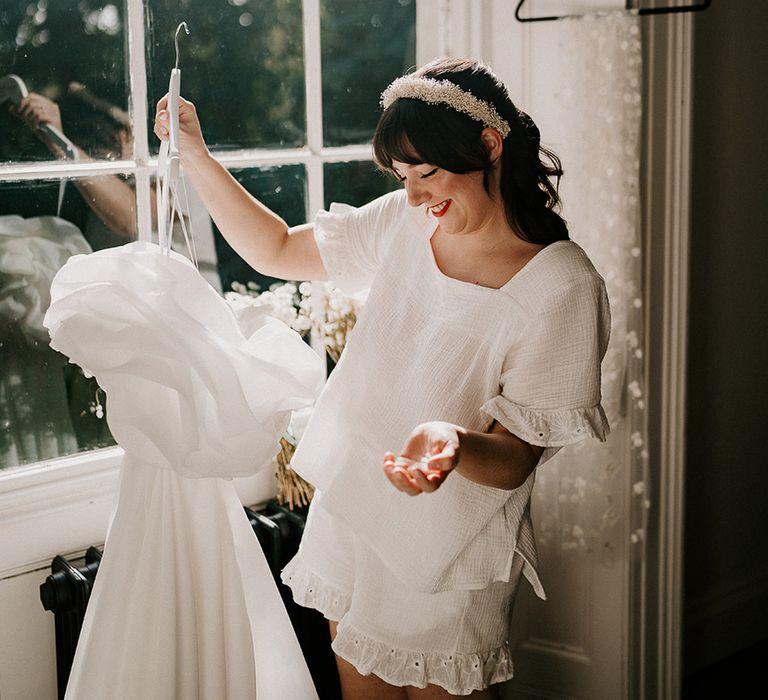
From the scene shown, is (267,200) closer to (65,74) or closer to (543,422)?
(65,74)

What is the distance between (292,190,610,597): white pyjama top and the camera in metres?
1.40

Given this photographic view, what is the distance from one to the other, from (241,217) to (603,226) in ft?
2.61

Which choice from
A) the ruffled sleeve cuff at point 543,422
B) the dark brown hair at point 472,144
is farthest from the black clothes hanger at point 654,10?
the ruffled sleeve cuff at point 543,422

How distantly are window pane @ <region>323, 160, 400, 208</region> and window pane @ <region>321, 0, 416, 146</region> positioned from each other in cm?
6

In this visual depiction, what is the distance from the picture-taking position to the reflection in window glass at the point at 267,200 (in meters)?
2.11

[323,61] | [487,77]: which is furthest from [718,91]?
[487,77]

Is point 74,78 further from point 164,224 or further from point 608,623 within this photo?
point 608,623

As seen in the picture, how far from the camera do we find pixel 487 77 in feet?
4.68

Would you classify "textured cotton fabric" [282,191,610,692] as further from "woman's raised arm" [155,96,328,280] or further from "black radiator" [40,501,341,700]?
"black radiator" [40,501,341,700]

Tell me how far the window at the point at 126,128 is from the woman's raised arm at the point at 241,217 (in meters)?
0.33

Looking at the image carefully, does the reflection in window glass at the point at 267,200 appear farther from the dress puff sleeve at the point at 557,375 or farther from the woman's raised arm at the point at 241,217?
the dress puff sleeve at the point at 557,375

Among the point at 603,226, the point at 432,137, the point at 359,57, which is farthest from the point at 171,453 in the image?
the point at 359,57

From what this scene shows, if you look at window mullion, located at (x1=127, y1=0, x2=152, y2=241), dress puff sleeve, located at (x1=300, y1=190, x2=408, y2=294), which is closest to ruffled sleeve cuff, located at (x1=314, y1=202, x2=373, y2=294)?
dress puff sleeve, located at (x1=300, y1=190, x2=408, y2=294)

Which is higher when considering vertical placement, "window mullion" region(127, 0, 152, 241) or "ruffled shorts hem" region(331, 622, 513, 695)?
"window mullion" region(127, 0, 152, 241)
